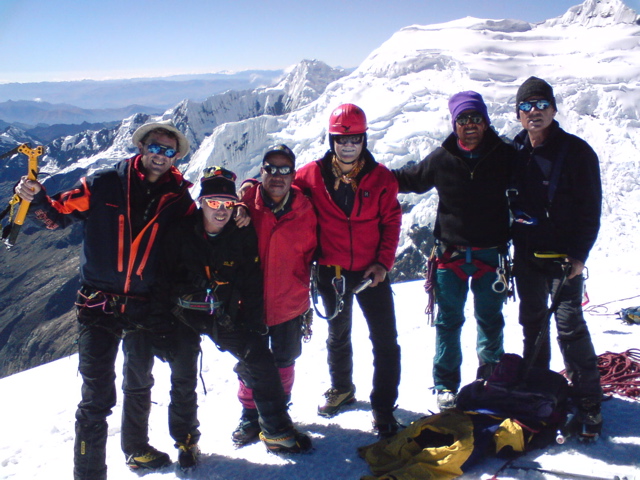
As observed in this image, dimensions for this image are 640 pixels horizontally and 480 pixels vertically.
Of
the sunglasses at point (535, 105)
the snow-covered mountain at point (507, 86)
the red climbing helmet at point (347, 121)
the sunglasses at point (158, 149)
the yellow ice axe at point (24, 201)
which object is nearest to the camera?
the yellow ice axe at point (24, 201)

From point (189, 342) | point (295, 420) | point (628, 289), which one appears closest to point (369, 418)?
point (295, 420)

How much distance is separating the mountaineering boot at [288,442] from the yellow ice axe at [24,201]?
3.03 m

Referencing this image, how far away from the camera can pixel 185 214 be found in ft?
14.8

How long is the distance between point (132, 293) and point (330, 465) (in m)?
2.49

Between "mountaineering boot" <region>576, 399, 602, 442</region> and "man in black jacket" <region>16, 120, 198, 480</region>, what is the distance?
11.9ft

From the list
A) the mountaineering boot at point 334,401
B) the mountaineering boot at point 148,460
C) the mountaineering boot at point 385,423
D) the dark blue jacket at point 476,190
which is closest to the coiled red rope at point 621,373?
the dark blue jacket at point 476,190

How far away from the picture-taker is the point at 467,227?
4730 millimetres

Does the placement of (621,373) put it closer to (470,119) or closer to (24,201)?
(470,119)

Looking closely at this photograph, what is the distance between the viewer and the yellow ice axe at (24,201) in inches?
156

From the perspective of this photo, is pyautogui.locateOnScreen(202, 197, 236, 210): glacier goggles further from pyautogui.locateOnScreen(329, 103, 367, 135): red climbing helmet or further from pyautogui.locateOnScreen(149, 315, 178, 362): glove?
pyautogui.locateOnScreen(329, 103, 367, 135): red climbing helmet

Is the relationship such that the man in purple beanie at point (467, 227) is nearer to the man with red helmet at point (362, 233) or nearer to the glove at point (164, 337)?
the man with red helmet at point (362, 233)

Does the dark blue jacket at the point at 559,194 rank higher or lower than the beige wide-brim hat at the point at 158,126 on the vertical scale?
lower

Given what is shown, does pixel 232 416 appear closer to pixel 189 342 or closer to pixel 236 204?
pixel 189 342

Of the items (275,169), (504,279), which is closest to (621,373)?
(504,279)
